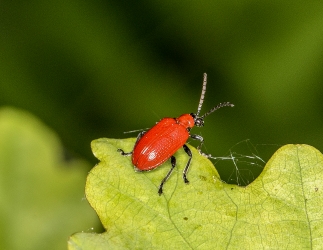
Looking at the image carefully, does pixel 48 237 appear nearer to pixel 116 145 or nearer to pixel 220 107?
pixel 116 145

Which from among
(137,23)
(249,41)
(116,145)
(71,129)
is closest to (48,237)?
(71,129)

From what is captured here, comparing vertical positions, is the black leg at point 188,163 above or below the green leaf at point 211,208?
above

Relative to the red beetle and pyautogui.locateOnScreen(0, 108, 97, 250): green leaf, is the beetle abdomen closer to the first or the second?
the red beetle

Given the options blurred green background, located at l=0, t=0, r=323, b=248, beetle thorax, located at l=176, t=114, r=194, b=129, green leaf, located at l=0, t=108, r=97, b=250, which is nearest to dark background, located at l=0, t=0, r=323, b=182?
blurred green background, located at l=0, t=0, r=323, b=248

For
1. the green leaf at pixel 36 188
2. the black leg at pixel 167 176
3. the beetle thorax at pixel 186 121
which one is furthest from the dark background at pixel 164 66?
the black leg at pixel 167 176

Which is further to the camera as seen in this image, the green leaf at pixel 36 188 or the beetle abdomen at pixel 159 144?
the green leaf at pixel 36 188

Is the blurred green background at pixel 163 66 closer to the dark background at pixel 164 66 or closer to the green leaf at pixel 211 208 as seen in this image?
A: the dark background at pixel 164 66
